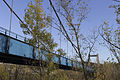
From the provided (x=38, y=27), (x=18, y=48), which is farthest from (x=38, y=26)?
(x=18, y=48)

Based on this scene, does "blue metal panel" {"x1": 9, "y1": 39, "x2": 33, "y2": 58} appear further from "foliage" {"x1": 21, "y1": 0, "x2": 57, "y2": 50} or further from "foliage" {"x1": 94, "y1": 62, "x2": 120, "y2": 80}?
"foliage" {"x1": 94, "y1": 62, "x2": 120, "y2": 80}

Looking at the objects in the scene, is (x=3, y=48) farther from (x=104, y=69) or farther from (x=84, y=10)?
(x=104, y=69)

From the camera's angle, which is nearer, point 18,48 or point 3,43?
point 3,43

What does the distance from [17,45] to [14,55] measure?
73 cm

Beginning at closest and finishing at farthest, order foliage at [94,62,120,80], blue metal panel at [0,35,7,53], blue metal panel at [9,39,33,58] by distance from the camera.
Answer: foliage at [94,62,120,80], blue metal panel at [0,35,7,53], blue metal panel at [9,39,33,58]

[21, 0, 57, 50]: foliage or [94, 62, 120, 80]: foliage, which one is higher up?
[21, 0, 57, 50]: foliage

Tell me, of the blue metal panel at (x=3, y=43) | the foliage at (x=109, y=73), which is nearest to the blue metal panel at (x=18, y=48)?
the blue metal panel at (x=3, y=43)

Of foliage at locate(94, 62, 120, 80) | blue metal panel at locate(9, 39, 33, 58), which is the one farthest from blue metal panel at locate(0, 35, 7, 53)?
foliage at locate(94, 62, 120, 80)

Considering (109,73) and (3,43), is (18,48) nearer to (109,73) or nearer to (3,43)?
(3,43)

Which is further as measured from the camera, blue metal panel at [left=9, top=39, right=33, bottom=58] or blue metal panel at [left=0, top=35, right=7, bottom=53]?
blue metal panel at [left=9, top=39, right=33, bottom=58]

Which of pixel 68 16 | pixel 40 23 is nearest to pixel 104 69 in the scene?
pixel 68 16

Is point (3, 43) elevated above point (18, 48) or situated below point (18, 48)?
above

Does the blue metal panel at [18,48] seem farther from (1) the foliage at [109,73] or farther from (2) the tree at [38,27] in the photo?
(1) the foliage at [109,73]

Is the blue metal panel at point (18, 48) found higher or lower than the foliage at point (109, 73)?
higher
